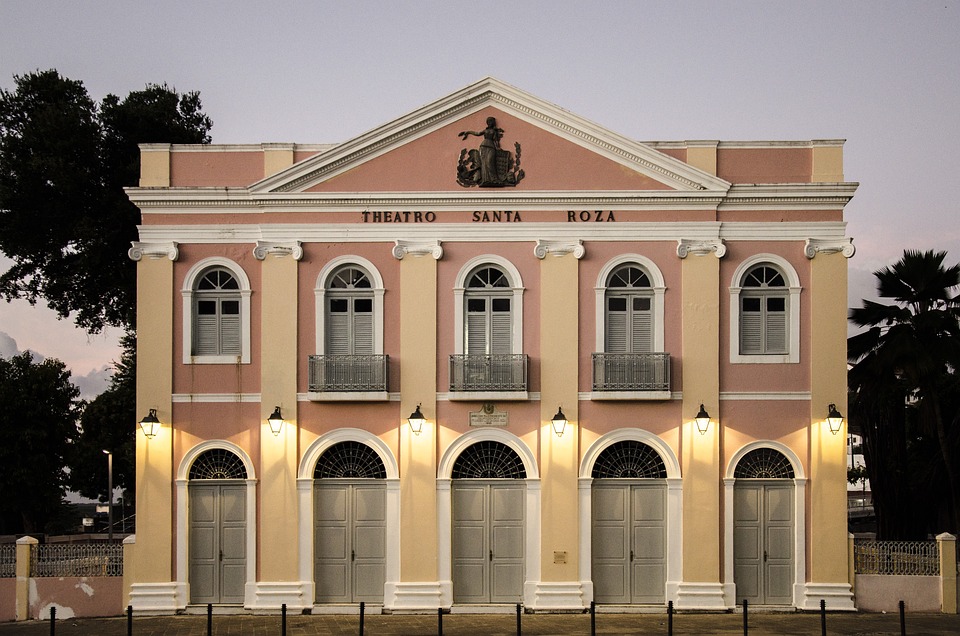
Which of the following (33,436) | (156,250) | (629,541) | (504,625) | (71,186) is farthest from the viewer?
(33,436)

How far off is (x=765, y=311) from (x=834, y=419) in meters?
2.54

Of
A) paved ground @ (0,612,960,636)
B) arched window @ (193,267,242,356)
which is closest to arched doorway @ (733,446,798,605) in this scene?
paved ground @ (0,612,960,636)

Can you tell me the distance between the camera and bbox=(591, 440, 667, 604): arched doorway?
22.6 metres

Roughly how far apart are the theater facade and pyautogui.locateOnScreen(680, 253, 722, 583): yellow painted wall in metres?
0.06

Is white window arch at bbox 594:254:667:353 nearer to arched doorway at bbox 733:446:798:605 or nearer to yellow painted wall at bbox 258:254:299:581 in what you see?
arched doorway at bbox 733:446:798:605

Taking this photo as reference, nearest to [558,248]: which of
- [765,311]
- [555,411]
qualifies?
[555,411]

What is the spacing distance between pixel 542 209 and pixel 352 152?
402 centimetres

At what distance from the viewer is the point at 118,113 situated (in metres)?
33.9

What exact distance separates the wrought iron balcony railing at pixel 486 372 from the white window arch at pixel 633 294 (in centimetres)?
170

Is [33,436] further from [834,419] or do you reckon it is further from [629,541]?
[834,419]

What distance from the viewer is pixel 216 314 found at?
76.0ft

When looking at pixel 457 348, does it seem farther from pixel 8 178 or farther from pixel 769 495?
pixel 8 178

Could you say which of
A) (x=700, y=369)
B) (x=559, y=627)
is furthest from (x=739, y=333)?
(x=559, y=627)

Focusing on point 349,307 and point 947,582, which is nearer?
point 947,582
